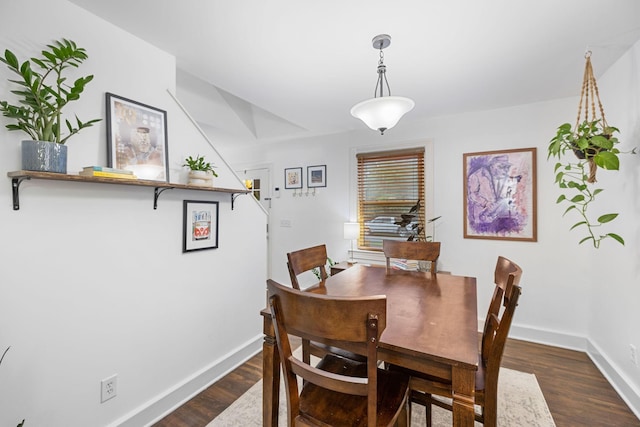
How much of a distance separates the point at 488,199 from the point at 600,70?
4.42ft

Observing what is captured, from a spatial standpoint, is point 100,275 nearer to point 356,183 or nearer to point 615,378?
point 356,183

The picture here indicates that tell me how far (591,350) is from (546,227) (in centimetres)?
115

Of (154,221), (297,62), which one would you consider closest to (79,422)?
(154,221)

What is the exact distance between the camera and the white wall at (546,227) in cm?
200

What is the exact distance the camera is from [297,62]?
6.91 feet

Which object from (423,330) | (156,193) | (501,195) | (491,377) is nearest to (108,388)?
(156,193)

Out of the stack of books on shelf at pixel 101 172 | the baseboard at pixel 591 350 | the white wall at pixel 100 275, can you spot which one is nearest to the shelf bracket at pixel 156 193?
the white wall at pixel 100 275

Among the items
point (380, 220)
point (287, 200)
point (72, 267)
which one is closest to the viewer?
point (72, 267)

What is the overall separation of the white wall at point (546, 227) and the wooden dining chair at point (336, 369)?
1.96 m

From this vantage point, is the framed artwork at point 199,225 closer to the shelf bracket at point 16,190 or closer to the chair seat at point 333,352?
the shelf bracket at point 16,190

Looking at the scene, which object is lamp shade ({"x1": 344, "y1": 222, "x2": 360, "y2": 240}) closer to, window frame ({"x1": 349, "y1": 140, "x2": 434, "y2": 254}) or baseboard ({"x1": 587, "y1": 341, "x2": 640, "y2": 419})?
window frame ({"x1": 349, "y1": 140, "x2": 434, "y2": 254})

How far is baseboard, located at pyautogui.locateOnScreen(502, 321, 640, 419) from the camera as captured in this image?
75.9 inches

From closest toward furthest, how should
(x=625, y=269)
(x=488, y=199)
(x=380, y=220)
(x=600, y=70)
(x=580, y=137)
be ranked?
(x=580, y=137) → (x=625, y=269) → (x=600, y=70) → (x=488, y=199) → (x=380, y=220)

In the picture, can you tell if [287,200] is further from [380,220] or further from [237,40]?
[237,40]
